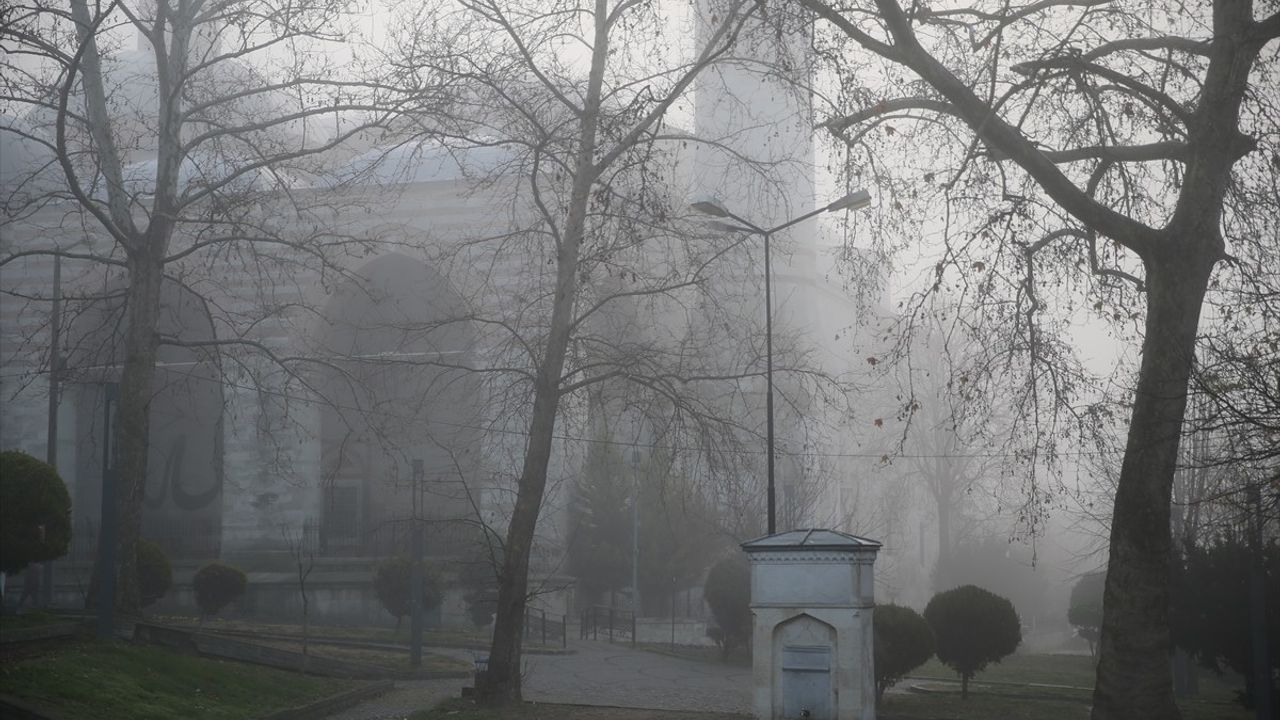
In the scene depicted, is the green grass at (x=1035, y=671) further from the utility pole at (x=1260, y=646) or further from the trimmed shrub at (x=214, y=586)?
the trimmed shrub at (x=214, y=586)

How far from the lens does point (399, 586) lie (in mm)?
29953

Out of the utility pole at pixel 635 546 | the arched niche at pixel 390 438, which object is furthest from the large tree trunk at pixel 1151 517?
the arched niche at pixel 390 438

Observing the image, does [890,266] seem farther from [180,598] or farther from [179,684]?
[180,598]

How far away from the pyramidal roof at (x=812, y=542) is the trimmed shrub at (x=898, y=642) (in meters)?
6.97

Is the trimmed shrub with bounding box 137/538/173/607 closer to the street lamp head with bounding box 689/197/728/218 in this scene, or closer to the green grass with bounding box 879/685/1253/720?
the street lamp head with bounding box 689/197/728/218

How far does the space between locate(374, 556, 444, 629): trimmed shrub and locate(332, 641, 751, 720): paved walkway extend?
2936 mm

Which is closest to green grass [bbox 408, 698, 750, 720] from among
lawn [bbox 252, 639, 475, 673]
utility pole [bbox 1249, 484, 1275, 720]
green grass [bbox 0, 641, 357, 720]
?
green grass [bbox 0, 641, 357, 720]

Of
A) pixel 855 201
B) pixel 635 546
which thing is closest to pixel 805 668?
pixel 855 201

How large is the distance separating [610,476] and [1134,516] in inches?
1068

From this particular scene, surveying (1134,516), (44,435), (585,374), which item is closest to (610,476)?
(44,435)

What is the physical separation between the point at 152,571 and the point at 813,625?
19.4m

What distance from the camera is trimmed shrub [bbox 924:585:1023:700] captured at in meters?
19.4

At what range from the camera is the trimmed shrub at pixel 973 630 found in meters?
→ 19.4

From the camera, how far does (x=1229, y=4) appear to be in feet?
39.4
